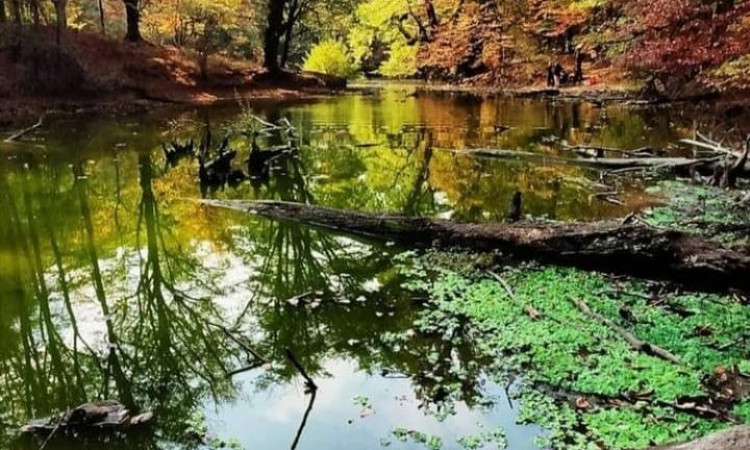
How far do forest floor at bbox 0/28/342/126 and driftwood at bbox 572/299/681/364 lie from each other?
19082 mm

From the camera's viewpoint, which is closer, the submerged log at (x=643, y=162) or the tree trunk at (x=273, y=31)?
the submerged log at (x=643, y=162)

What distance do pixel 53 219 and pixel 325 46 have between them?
37.6m

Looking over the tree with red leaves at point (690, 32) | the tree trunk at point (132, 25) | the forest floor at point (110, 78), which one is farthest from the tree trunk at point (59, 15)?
the tree with red leaves at point (690, 32)

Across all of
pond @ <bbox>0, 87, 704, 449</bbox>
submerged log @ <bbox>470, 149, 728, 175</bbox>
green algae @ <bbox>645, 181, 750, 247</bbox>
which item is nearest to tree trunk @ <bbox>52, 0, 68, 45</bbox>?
pond @ <bbox>0, 87, 704, 449</bbox>

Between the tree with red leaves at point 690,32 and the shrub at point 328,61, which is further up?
the shrub at point 328,61

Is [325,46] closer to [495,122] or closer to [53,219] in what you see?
[495,122]

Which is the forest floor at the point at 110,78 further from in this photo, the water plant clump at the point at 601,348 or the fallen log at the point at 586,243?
the water plant clump at the point at 601,348

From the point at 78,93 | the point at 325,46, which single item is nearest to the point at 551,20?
the point at 325,46

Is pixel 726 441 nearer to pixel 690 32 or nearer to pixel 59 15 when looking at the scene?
pixel 690 32

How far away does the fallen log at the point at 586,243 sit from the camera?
615 cm

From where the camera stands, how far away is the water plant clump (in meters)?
4.16

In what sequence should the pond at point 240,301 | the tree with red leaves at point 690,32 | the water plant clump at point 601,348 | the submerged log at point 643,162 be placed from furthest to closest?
1. the tree with red leaves at point 690,32
2. the submerged log at point 643,162
3. the pond at point 240,301
4. the water plant clump at point 601,348

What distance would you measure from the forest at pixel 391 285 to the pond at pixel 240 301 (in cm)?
3

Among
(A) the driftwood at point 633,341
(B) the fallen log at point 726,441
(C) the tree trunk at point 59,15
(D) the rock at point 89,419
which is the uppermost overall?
(C) the tree trunk at point 59,15
